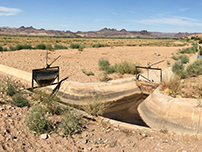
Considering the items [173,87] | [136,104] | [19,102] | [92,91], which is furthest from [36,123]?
[136,104]

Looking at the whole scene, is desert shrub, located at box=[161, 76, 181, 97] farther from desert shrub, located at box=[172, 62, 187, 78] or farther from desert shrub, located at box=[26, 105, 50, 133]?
desert shrub, located at box=[26, 105, 50, 133]

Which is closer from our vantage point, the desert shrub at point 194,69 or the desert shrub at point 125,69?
the desert shrub at point 194,69

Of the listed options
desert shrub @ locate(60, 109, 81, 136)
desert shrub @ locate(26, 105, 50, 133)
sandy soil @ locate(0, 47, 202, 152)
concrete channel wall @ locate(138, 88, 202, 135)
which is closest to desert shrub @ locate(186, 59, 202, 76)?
concrete channel wall @ locate(138, 88, 202, 135)

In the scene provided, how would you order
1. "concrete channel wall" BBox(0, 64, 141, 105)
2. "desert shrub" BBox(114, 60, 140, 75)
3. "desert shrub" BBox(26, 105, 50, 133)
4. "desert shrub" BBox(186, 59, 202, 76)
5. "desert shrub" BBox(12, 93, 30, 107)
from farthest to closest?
1. "desert shrub" BBox(114, 60, 140, 75)
2. "desert shrub" BBox(186, 59, 202, 76)
3. "concrete channel wall" BBox(0, 64, 141, 105)
4. "desert shrub" BBox(12, 93, 30, 107)
5. "desert shrub" BBox(26, 105, 50, 133)

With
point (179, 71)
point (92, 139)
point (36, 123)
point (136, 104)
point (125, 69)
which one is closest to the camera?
point (36, 123)

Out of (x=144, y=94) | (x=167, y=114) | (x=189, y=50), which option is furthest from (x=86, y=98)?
(x=189, y=50)

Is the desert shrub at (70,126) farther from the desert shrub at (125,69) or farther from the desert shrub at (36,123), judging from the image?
the desert shrub at (125,69)

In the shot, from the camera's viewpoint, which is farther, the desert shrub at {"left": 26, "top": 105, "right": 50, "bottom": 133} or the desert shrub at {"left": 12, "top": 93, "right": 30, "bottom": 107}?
the desert shrub at {"left": 12, "top": 93, "right": 30, "bottom": 107}

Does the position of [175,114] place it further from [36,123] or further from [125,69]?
[125,69]

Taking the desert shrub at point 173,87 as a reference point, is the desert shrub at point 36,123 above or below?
below

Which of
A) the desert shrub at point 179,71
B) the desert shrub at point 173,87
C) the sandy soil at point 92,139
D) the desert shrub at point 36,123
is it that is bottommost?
the sandy soil at point 92,139

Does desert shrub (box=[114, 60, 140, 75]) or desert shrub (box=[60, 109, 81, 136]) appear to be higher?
desert shrub (box=[114, 60, 140, 75])

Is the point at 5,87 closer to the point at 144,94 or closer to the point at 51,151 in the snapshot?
the point at 51,151

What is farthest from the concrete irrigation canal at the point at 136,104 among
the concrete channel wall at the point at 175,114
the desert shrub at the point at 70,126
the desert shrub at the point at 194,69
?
the desert shrub at the point at 194,69
